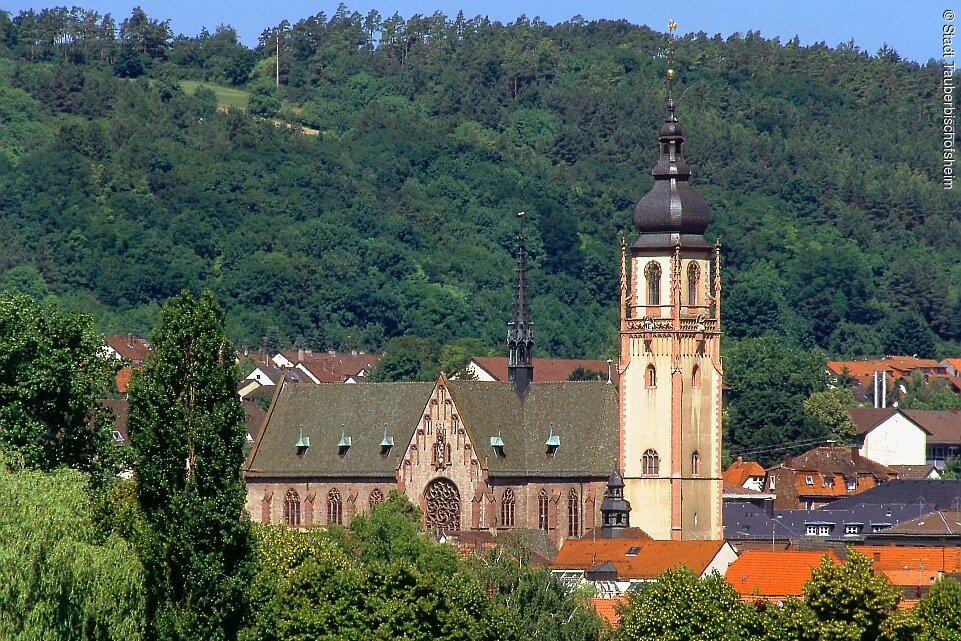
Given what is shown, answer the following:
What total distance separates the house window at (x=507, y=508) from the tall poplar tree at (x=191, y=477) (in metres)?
46.9

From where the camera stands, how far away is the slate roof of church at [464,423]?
113250mm

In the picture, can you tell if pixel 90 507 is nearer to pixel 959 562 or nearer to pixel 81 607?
pixel 81 607

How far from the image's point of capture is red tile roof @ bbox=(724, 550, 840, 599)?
91500 mm

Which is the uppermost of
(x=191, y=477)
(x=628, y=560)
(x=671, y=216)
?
(x=671, y=216)

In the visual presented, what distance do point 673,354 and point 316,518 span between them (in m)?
13.7

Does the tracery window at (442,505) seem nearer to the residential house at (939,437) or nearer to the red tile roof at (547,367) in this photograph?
the red tile roof at (547,367)

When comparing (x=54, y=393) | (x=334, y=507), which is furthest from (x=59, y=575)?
(x=334, y=507)

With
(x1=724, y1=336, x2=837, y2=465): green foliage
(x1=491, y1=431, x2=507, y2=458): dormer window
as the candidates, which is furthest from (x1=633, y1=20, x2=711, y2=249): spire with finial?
(x1=724, y1=336, x2=837, y2=465): green foliage

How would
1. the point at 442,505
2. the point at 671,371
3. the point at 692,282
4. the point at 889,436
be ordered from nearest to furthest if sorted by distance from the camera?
the point at 671,371 < the point at 692,282 < the point at 442,505 < the point at 889,436

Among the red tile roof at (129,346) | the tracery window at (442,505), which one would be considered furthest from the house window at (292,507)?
the red tile roof at (129,346)

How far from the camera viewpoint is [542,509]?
370 feet

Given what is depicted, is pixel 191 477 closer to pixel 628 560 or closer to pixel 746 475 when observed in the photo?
pixel 628 560

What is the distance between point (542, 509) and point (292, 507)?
905cm

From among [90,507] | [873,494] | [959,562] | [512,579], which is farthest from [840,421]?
[90,507]
